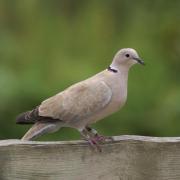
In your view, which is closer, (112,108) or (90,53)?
(112,108)

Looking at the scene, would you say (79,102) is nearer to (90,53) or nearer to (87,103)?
(87,103)

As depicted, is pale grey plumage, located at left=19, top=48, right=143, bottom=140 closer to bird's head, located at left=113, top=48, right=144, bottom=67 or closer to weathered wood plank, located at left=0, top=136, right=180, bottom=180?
bird's head, located at left=113, top=48, right=144, bottom=67

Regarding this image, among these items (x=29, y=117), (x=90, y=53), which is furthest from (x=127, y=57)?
(x=90, y=53)

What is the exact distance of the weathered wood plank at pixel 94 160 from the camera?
8.11 feet

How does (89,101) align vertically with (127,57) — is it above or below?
below

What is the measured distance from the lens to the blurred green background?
184 inches

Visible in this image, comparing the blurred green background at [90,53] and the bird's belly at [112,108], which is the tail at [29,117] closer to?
the bird's belly at [112,108]

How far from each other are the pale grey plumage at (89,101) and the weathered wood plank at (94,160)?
0.70 ft

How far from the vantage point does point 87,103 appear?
278 cm

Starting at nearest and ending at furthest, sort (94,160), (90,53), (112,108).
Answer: (94,160)
(112,108)
(90,53)

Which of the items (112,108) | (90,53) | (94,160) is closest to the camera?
(94,160)

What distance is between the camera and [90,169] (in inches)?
99.7

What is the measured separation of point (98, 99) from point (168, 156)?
1.15ft

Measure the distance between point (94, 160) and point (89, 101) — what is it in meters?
0.31
